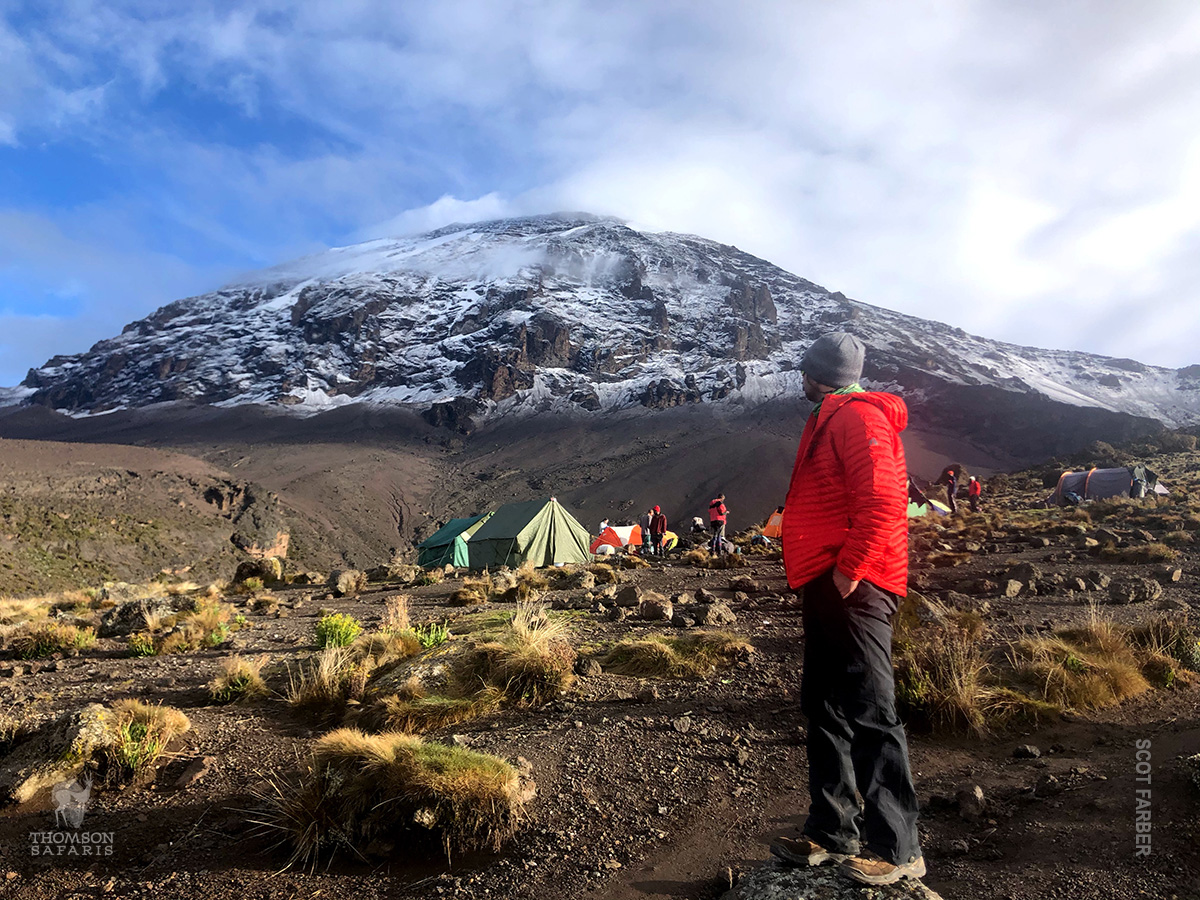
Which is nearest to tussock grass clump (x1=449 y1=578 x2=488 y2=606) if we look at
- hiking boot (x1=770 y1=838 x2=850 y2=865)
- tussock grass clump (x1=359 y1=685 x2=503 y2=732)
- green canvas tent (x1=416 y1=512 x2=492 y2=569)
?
tussock grass clump (x1=359 y1=685 x2=503 y2=732)

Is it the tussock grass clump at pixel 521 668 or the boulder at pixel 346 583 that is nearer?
the tussock grass clump at pixel 521 668

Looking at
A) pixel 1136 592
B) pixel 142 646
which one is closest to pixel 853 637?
pixel 1136 592

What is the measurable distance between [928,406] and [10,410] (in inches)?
6428

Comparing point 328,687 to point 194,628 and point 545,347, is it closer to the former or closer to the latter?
point 194,628

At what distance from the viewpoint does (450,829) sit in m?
3.07

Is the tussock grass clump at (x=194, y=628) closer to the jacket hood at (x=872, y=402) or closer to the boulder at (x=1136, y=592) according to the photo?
the jacket hood at (x=872, y=402)

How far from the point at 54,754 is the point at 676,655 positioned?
4276 mm

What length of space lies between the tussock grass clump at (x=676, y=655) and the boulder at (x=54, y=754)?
3.58 m

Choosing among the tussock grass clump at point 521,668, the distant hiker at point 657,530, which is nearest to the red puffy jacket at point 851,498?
the tussock grass clump at point 521,668

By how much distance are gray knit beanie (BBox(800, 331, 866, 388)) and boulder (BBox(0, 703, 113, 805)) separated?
4.67 m

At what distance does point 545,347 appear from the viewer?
124625 mm

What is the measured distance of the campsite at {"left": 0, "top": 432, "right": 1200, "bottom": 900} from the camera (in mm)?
2824

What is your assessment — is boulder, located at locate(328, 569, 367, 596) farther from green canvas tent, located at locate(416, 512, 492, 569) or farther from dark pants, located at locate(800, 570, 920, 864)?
dark pants, located at locate(800, 570, 920, 864)

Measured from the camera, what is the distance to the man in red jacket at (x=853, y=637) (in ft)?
7.92
